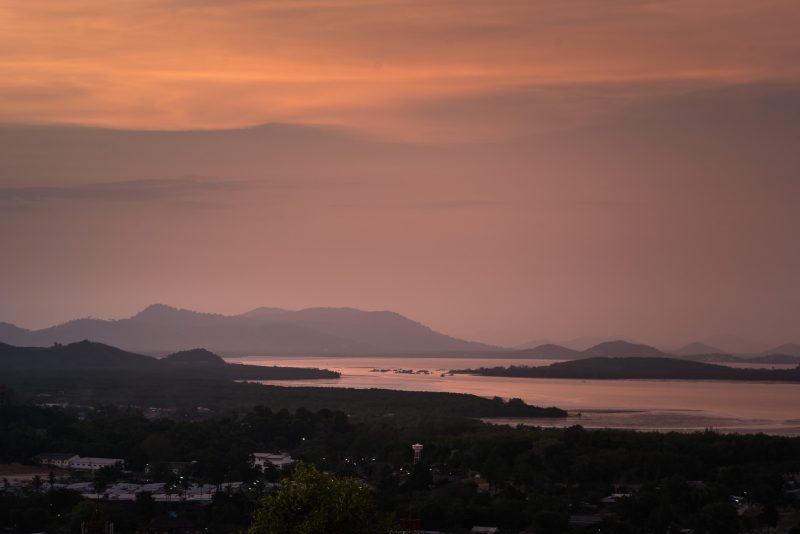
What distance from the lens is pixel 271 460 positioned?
50.3 m

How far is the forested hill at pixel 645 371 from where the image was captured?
161625 millimetres

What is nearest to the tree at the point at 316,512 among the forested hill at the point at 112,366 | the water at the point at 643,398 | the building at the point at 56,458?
the building at the point at 56,458

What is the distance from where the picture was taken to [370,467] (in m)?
47.2

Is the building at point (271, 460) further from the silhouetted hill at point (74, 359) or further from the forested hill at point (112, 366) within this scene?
the silhouetted hill at point (74, 359)

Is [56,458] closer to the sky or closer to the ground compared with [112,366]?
closer to the ground

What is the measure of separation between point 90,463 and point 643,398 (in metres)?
71.8

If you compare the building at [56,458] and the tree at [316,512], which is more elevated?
the tree at [316,512]

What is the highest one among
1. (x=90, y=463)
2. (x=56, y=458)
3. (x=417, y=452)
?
(x=417, y=452)

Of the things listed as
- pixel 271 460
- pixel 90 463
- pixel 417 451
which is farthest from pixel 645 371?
pixel 90 463

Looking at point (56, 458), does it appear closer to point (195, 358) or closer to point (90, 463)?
point (90, 463)

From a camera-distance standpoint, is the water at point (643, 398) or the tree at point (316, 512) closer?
the tree at point (316, 512)

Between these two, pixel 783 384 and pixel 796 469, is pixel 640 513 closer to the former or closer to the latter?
pixel 796 469

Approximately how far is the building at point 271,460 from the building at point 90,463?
5.19 m

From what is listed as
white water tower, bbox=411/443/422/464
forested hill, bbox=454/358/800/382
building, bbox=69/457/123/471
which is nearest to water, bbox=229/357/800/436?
forested hill, bbox=454/358/800/382
